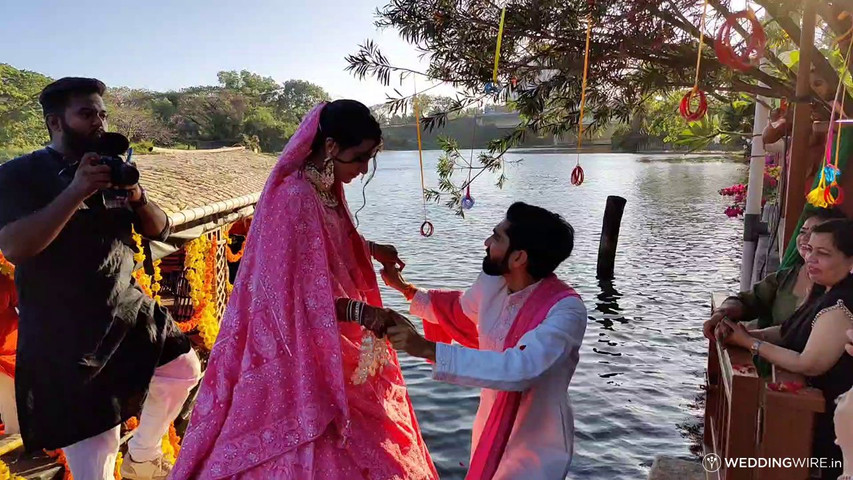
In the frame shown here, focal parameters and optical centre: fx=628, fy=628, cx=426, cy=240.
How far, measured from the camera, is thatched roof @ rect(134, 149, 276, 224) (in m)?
5.17

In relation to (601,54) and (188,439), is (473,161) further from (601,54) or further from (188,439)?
(188,439)

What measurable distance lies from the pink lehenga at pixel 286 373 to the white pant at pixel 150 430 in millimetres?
623

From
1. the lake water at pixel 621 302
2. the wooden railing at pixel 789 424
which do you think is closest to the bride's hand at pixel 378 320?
the wooden railing at pixel 789 424

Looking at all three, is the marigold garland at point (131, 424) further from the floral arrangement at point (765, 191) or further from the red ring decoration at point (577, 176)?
the floral arrangement at point (765, 191)

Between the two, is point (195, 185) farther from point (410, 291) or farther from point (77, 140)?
point (410, 291)

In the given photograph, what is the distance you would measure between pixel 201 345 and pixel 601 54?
16.7 feet

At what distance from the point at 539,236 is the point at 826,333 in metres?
1.01

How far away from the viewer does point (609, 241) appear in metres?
14.5

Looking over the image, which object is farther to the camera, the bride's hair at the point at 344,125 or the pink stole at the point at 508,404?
the bride's hair at the point at 344,125

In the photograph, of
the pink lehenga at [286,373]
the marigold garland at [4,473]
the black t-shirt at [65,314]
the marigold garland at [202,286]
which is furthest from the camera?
the marigold garland at [202,286]

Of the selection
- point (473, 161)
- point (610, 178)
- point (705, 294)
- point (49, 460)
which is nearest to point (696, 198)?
point (610, 178)

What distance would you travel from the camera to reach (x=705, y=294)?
42.3 feet

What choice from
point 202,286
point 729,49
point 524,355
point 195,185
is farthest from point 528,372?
point 195,185

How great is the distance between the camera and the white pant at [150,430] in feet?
8.09
